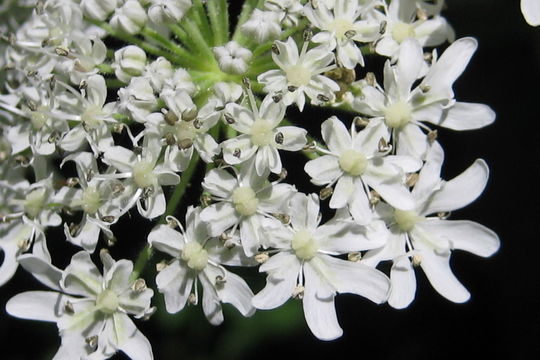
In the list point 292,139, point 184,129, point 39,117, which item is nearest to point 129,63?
point 184,129

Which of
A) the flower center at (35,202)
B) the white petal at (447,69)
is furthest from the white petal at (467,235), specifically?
the flower center at (35,202)

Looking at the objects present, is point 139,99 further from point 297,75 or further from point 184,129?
point 297,75

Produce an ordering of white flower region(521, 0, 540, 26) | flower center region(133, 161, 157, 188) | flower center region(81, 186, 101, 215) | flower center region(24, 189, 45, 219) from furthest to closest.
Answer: flower center region(24, 189, 45, 219) < white flower region(521, 0, 540, 26) < flower center region(81, 186, 101, 215) < flower center region(133, 161, 157, 188)

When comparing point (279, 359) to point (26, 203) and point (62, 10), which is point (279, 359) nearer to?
point (26, 203)

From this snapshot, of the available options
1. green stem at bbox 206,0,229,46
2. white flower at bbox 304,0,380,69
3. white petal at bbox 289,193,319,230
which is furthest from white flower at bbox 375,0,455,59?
white petal at bbox 289,193,319,230

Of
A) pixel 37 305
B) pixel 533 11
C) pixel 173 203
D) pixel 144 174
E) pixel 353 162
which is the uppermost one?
pixel 533 11

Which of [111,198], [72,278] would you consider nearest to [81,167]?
[111,198]

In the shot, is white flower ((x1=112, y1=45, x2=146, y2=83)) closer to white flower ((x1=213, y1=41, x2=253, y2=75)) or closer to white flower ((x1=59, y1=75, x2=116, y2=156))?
white flower ((x1=59, y1=75, x2=116, y2=156))
